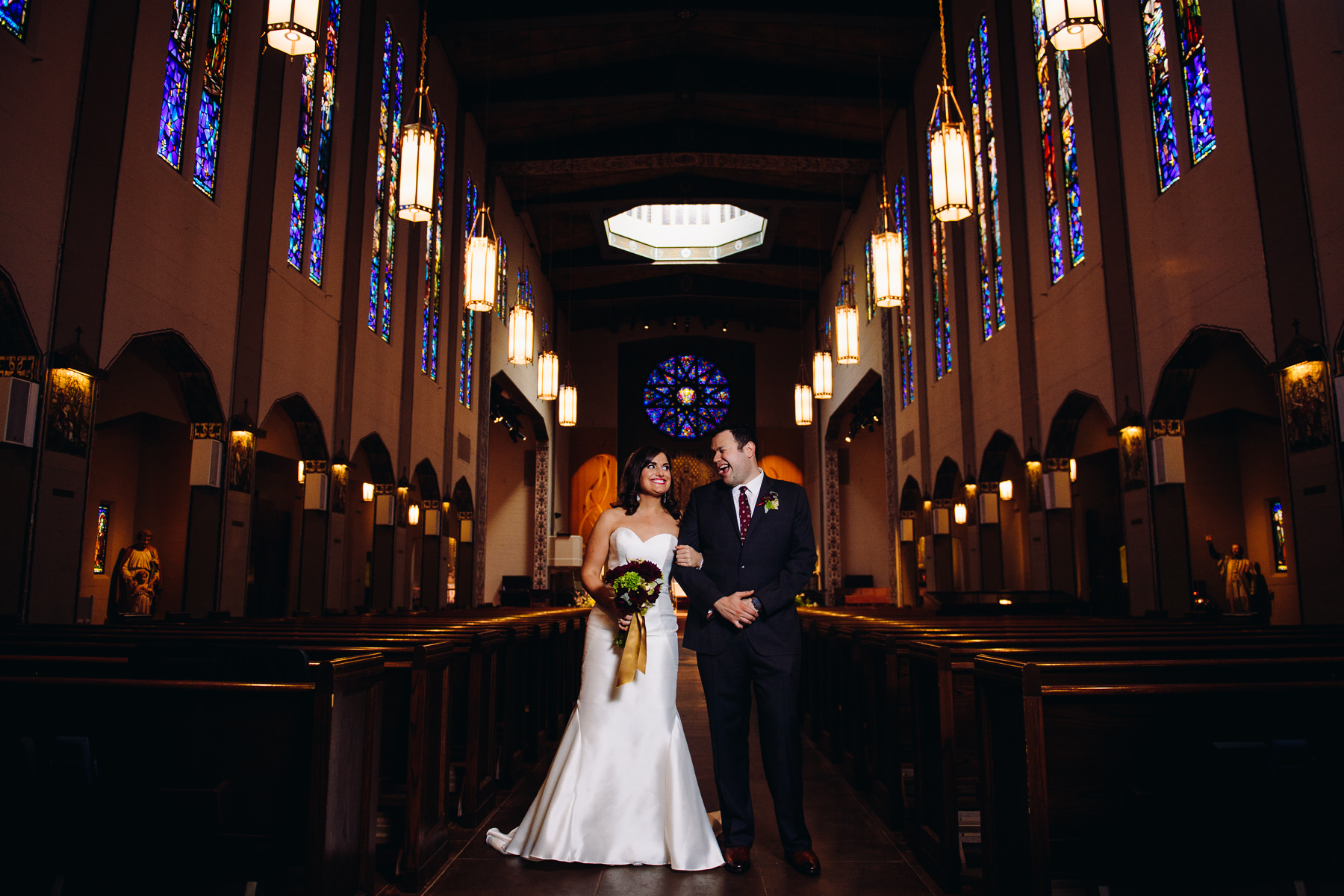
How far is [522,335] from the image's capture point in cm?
1220

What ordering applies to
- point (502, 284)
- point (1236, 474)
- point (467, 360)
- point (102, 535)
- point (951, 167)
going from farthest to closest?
point (502, 284)
point (467, 360)
point (1236, 474)
point (102, 535)
point (951, 167)

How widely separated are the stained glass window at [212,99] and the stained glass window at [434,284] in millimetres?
5451

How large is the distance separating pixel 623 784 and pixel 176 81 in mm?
7647

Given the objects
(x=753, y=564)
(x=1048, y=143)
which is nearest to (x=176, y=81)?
(x=753, y=564)

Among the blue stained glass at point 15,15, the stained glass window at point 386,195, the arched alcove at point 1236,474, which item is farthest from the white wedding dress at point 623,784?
the stained glass window at point 386,195

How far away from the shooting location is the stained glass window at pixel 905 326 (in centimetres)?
1595

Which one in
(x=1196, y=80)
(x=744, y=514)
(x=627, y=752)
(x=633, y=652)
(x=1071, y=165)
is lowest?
(x=627, y=752)

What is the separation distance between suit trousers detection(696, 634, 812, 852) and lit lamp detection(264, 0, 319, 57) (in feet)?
14.7

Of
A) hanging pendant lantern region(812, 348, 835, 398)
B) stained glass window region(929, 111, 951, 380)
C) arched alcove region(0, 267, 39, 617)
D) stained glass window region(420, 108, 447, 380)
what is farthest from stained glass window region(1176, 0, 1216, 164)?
stained glass window region(420, 108, 447, 380)

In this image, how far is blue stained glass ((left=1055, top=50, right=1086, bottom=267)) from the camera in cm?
995

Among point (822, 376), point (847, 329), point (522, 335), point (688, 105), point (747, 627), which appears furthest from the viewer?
point (822, 376)

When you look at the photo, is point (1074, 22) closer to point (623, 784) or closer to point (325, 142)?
point (623, 784)

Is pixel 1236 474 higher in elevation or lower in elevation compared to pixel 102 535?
higher

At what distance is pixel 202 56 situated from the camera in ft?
26.9
